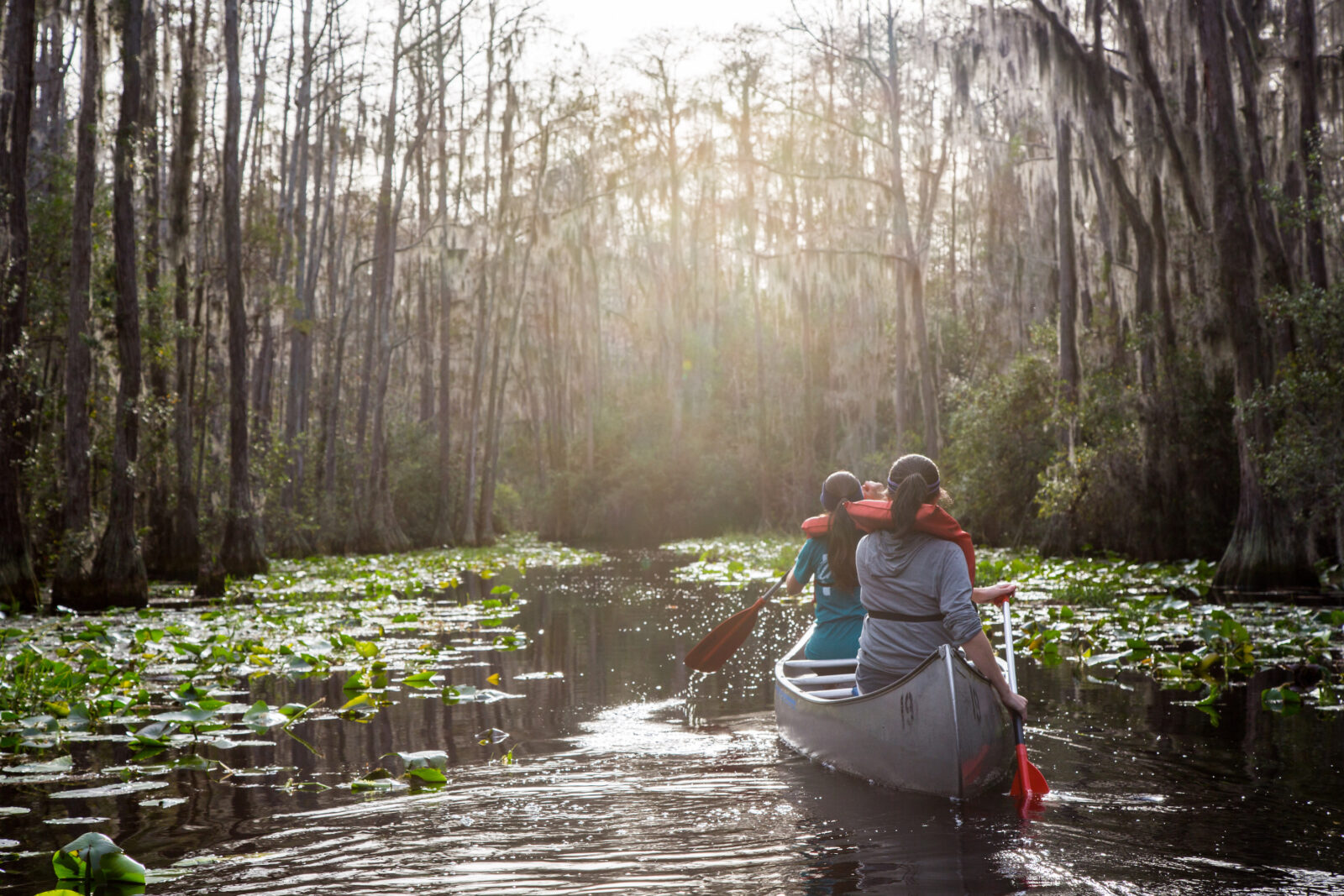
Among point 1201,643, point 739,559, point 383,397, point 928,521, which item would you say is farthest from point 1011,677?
point 383,397

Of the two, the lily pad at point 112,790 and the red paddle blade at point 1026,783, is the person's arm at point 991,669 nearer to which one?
the red paddle blade at point 1026,783

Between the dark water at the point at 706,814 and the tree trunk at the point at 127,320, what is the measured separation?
23.5ft

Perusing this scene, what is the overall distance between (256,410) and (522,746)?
779 inches

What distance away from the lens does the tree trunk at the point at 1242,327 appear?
12.3 metres

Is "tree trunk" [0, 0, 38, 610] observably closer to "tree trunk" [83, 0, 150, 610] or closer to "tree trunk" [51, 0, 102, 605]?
"tree trunk" [51, 0, 102, 605]

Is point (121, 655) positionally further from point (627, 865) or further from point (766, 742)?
point (627, 865)

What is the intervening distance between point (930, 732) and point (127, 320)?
1182 centimetres

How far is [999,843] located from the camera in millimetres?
4156

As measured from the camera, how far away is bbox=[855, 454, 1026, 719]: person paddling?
4.75 metres

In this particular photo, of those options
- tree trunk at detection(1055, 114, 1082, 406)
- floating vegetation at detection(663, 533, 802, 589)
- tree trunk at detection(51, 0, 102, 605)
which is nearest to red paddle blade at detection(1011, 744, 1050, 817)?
tree trunk at detection(51, 0, 102, 605)

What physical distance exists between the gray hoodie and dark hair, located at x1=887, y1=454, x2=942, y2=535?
13 cm

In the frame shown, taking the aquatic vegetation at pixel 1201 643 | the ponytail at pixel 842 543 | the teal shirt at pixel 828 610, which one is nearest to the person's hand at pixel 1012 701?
the ponytail at pixel 842 543

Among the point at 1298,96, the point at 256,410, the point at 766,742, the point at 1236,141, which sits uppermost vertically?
the point at 1298,96

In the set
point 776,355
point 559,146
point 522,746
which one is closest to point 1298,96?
point 522,746
